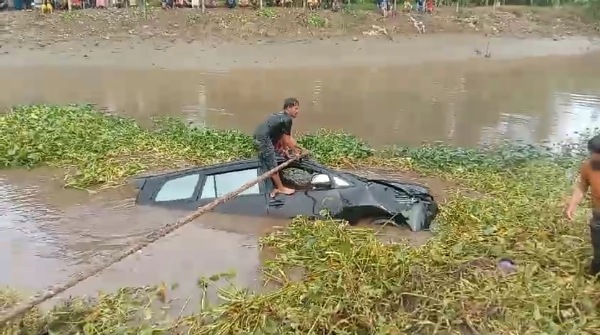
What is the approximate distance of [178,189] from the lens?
Answer: 8.55m

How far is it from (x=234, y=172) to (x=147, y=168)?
11.1 feet

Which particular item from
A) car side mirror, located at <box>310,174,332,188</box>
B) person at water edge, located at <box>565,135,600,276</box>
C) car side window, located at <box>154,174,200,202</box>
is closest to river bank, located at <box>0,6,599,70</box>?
car side window, located at <box>154,174,200,202</box>

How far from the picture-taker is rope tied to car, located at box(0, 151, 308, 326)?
4.84m

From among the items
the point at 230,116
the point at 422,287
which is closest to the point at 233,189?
the point at 422,287

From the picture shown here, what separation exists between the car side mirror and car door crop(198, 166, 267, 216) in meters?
0.69

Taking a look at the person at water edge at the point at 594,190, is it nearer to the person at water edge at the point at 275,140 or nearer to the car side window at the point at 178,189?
the person at water edge at the point at 275,140

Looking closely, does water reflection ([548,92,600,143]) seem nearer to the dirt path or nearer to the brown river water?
the brown river water

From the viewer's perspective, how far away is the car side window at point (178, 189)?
27.7 ft

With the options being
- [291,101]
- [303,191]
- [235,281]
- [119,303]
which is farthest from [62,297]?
[291,101]

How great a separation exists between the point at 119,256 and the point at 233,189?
2.66 meters

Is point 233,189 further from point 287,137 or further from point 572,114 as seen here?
point 572,114

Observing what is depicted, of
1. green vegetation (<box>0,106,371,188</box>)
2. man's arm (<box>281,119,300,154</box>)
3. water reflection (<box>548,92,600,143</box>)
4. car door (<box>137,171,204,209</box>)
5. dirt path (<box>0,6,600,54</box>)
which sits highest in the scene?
dirt path (<box>0,6,600,54</box>)

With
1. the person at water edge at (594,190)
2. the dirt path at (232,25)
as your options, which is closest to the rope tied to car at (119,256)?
the person at water edge at (594,190)

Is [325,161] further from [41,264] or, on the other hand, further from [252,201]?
[41,264]
